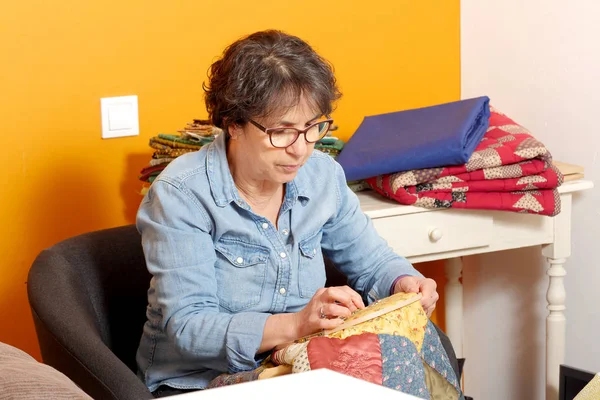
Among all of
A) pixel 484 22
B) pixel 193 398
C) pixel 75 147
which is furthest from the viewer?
pixel 484 22

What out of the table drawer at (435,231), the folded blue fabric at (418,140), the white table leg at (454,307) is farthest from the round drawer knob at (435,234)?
the white table leg at (454,307)

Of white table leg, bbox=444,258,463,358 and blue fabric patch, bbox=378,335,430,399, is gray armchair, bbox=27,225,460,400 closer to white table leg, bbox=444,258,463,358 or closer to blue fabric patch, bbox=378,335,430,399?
blue fabric patch, bbox=378,335,430,399

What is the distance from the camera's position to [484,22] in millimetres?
2240

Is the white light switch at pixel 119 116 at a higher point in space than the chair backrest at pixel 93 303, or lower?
higher

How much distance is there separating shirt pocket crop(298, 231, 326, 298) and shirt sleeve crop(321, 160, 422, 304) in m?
0.06

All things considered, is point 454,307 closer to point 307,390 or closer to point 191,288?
point 191,288

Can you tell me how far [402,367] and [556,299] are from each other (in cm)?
91

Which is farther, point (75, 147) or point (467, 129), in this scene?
point (75, 147)

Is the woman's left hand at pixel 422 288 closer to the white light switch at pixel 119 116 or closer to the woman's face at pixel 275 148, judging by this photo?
the woman's face at pixel 275 148

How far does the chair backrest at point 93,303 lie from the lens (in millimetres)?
1193

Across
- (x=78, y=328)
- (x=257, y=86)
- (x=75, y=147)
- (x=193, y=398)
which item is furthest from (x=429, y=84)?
(x=193, y=398)

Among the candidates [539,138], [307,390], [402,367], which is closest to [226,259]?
[402,367]

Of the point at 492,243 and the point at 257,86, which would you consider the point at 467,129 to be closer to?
the point at 492,243

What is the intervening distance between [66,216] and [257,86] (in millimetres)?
835
